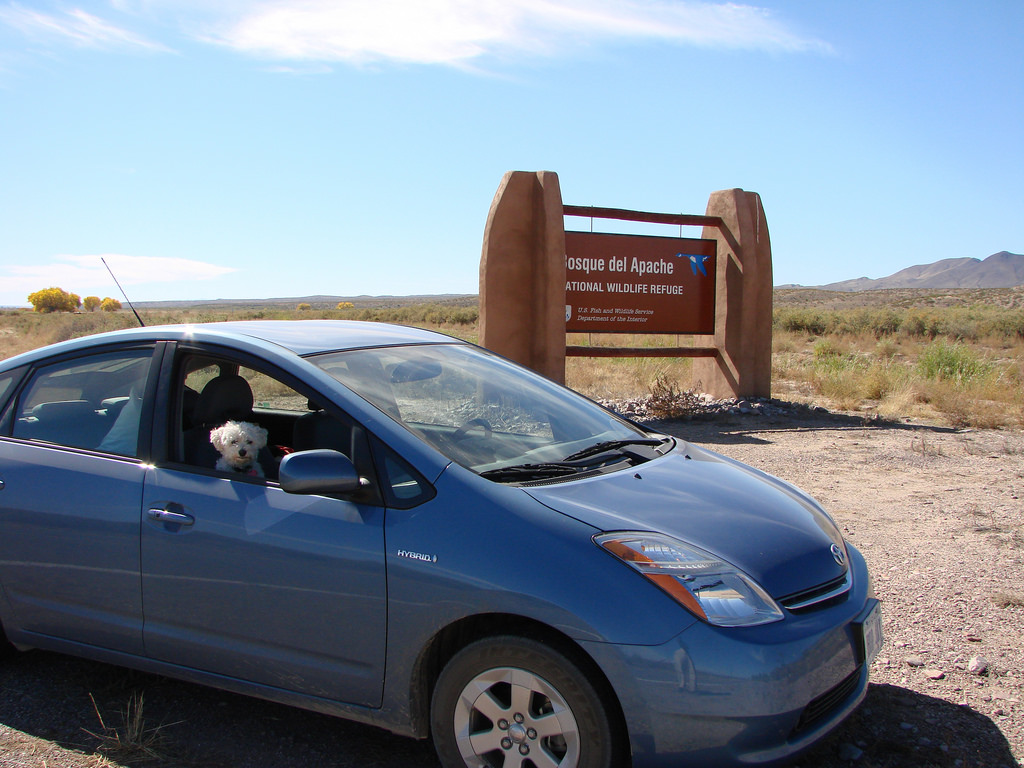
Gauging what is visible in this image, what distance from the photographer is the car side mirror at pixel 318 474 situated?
113 inches

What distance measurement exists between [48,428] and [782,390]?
1456 centimetres

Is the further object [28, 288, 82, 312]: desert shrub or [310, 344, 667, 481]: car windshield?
[28, 288, 82, 312]: desert shrub

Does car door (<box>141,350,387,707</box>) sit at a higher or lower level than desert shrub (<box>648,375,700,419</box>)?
higher

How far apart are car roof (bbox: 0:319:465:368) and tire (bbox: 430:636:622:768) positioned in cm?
145

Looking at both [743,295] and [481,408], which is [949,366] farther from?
[481,408]

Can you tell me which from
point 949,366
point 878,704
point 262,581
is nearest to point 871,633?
point 878,704

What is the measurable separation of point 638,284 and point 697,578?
34.0 feet

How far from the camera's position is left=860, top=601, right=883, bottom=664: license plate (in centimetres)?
290

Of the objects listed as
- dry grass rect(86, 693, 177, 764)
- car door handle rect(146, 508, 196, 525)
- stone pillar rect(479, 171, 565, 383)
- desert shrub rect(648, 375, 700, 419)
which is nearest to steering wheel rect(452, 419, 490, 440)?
car door handle rect(146, 508, 196, 525)

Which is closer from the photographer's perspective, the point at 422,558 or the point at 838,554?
the point at 422,558

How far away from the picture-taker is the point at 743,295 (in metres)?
12.8

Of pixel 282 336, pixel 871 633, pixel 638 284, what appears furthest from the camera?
pixel 638 284

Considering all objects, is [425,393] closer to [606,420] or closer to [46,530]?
[606,420]

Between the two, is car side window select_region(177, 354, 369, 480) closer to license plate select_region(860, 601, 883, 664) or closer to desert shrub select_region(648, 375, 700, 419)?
license plate select_region(860, 601, 883, 664)
